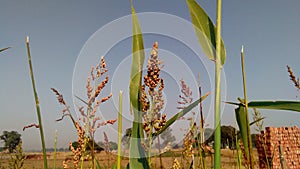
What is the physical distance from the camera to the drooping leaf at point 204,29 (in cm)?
45

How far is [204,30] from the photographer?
0.47m

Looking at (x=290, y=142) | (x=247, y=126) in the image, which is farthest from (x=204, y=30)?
(x=290, y=142)

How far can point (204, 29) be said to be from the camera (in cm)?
48

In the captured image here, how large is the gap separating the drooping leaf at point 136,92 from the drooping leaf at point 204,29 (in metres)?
0.10

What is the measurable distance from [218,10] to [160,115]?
207mm

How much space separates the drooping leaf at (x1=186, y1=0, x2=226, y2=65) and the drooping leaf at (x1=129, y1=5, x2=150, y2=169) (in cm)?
10

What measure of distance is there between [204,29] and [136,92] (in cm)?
15

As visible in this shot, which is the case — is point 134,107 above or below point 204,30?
below

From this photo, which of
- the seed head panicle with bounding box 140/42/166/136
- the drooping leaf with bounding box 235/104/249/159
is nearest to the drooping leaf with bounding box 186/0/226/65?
the seed head panicle with bounding box 140/42/166/136

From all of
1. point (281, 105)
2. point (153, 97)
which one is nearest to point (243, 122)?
point (281, 105)

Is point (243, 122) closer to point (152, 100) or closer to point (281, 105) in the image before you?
point (281, 105)

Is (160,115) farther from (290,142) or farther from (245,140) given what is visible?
(290,142)

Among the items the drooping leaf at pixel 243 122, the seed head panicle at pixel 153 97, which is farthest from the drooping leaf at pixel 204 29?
the drooping leaf at pixel 243 122

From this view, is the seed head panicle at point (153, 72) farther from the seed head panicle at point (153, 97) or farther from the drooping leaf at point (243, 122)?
the drooping leaf at point (243, 122)
